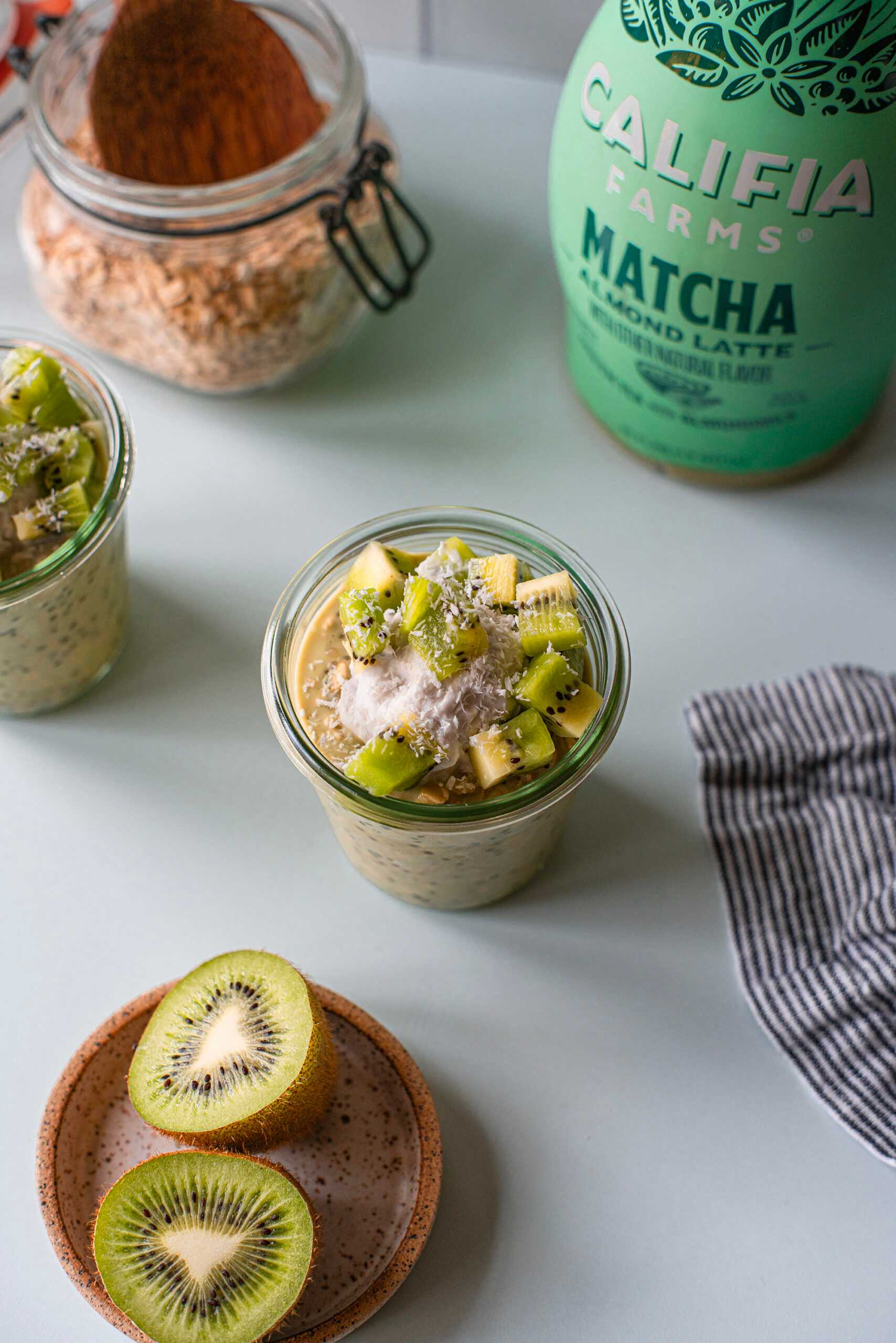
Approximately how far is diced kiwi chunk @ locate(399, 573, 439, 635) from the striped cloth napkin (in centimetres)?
31

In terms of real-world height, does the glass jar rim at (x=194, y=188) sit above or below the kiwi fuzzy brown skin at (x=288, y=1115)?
above

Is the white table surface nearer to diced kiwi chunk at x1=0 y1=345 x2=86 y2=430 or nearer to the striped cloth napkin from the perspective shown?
the striped cloth napkin

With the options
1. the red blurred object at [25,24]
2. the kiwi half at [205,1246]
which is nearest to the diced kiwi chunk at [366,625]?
the kiwi half at [205,1246]

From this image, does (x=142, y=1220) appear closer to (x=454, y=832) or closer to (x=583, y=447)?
(x=454, y=832)

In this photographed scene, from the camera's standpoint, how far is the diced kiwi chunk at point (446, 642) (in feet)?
2.25

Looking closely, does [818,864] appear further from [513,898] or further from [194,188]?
[194,188]

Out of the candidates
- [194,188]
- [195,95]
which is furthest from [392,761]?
[195,95]

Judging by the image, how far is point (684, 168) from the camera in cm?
77

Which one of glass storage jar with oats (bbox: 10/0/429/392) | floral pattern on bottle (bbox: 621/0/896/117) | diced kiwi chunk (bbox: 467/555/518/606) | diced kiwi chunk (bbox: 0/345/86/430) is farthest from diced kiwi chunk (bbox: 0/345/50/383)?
floral pattern on bottle (bbox: 621/0/896/117)

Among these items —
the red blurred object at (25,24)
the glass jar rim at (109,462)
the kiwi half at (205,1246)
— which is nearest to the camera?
the kiwi half at (205,1246)

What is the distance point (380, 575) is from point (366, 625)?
4cm

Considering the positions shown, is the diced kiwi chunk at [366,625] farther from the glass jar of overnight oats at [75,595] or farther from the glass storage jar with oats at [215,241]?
the glass storage jar with oats at [215,241]

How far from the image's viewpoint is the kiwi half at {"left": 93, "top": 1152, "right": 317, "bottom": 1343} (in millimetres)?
683

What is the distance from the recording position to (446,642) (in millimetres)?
687
